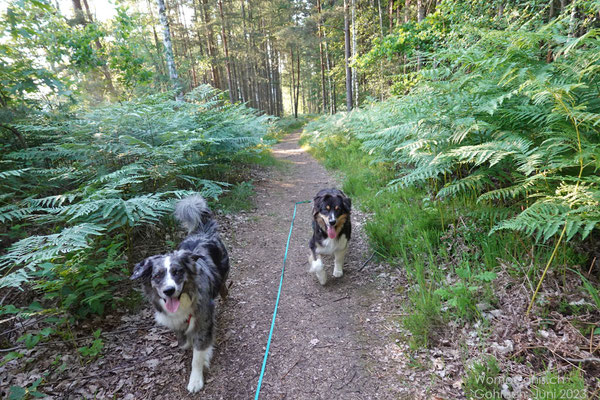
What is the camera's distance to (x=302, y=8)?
21.3 meters

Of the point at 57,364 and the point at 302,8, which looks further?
the point at 302,8

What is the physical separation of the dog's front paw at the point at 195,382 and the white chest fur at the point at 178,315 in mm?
502

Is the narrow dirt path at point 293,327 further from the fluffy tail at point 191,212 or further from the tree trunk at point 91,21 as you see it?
the tree trunk at point 91,21

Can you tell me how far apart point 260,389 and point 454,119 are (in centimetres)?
388

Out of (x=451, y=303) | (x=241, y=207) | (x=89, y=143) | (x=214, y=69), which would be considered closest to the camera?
(x=451, y=303)

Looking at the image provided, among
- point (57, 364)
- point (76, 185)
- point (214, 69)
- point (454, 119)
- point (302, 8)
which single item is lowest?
point (57, 364)

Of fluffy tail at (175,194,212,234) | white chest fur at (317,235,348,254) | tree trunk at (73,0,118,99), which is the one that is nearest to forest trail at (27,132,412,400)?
white chest fur at (317,235,348,254)

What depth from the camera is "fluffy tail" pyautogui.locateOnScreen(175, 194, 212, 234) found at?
3.67 metres

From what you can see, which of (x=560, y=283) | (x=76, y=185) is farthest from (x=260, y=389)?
(x=76, y=185)

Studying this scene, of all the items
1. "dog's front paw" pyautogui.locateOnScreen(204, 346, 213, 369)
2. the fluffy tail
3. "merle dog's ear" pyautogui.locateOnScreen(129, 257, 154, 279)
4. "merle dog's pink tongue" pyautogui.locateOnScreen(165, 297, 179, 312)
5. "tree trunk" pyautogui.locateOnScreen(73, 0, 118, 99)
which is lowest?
"dog's front paw" pyautogui.locateOnScreen(204, 346, 213, 369)

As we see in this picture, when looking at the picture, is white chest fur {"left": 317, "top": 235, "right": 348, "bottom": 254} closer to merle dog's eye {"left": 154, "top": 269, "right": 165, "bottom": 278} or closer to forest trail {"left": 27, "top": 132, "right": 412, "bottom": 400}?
forest trail {"left": 27, "top": 132, "right": 412, "bottom": 400}

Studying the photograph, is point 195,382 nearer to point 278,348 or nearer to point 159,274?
point 278,348

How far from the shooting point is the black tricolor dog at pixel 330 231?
3988mm

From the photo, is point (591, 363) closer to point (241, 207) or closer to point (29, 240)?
point (29, 240)
